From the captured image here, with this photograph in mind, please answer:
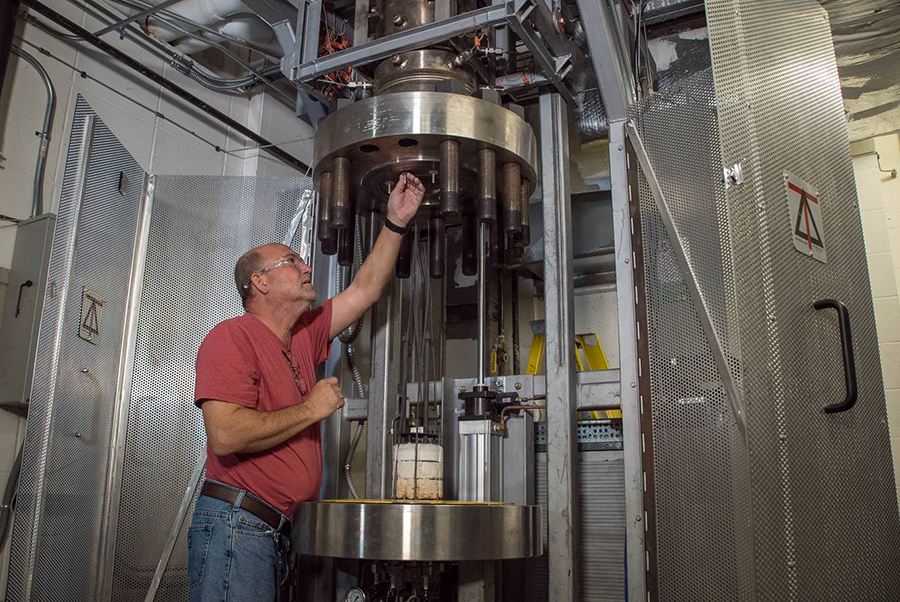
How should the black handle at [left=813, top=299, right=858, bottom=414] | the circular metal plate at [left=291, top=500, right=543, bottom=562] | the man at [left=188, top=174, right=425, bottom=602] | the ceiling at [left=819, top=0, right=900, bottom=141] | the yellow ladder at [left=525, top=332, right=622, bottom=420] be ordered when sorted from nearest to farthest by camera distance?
the circular metal plate at [left=291, top=500, right=543, bottom=562] < the black handle at [left=813, top=299, right=858, bottom=414] < the man at [left=188, top=174, right=425, bottom=602] < the ceiling at [left=819, top=0, right=900, bottom=141] < the yellow ladder at [left=525, top=332, right=622, bottom=420]

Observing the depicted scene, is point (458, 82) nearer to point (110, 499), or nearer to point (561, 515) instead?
point (561, 515)

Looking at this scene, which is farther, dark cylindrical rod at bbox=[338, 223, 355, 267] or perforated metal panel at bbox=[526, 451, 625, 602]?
dark cylindrical rod at bbox=[338, 223, 355, 267]

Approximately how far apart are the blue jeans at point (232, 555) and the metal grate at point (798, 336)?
98 cm

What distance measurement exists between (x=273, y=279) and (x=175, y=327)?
0.46 metres

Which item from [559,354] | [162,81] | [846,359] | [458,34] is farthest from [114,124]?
[846,359]

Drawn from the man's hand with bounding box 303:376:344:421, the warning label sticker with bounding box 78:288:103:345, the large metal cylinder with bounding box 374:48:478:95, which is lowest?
the man's hand with bounding box 303:376:344:421

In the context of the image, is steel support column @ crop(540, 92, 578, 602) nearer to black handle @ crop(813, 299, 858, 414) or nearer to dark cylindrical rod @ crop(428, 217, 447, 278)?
dark cylindrical rod @ crop(428, 217, 447, 278)

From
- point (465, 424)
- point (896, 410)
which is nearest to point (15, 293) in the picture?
point (465, 424)

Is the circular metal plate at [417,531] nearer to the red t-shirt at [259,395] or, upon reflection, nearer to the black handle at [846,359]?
the red t-shirt at [259,395]

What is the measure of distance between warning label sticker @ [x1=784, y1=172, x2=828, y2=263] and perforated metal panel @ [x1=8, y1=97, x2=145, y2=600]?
168 cm

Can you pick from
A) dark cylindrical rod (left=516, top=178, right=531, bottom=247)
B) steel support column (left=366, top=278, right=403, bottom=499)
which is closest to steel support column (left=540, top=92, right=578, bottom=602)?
dark cylindrical rod (left=516, top=178, right=531, bottom=247)

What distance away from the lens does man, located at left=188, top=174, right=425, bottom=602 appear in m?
1.59

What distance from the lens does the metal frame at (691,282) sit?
1424 mm

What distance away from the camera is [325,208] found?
5.84 feet
